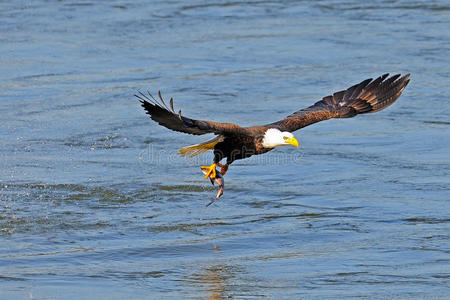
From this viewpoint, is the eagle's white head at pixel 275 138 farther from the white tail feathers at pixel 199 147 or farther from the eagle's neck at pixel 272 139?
the white tail feathers at pixel 199 147

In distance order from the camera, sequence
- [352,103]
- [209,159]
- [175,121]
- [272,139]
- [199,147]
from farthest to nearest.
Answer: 1. [209,159]
2. [352,103]
3. [199,147]
4. [272,139]
5. [175,121]

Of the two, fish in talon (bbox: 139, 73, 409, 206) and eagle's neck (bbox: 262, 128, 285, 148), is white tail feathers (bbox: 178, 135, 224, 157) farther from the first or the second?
eagle's neck (bbox: 262, 128, 285, 148)

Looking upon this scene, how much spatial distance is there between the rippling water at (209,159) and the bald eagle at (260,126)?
0.61 meters

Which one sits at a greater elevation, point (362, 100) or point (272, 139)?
point (362, 100)

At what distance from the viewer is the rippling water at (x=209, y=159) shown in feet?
22.4

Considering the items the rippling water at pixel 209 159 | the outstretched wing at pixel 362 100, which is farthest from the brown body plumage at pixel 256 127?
the rippling water at pixel 209 159

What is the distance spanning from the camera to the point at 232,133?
295 inches

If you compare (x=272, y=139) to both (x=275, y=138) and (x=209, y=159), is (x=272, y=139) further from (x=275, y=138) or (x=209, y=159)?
(x=209, y=159)

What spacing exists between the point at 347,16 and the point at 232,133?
10.0 m

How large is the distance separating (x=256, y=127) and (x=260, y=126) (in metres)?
0.09

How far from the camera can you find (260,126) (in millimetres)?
8039

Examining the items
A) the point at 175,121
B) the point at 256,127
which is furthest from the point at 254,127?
the point at 175,121

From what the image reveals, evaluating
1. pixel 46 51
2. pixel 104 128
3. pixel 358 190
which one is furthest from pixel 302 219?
pixel 46 51

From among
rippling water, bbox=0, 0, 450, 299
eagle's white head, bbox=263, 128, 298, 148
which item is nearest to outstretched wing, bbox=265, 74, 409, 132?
rippling water, bbox=0, 0, 450, 299
